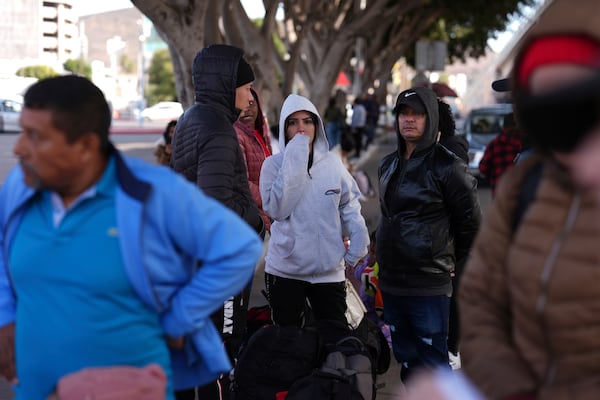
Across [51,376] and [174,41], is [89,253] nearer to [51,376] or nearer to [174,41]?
[51,376]

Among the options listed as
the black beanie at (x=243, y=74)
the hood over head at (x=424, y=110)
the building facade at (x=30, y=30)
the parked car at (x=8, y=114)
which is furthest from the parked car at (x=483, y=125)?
the building facade at (x=30, y=30)

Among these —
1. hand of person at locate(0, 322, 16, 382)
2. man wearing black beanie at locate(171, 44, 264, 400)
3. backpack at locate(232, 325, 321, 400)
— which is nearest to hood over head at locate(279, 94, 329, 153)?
man wearing black beanie at locate(171, 44, 264, 400)

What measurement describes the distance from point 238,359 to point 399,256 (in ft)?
3.16

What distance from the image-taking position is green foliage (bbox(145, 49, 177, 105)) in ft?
363

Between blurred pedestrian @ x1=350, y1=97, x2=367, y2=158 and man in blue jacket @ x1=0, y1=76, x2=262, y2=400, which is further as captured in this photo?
blurred pedestrian @ x1=350, y1=97, x2=367, y2=158

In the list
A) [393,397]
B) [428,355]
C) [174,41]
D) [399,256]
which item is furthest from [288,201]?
[174,41]

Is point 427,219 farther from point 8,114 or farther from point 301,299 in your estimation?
point 8,114

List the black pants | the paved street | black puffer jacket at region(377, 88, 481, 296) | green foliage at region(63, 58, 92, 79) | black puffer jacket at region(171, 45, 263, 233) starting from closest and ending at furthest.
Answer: black puffer jacket at region(171, 45, 263, 233)
black puffer jacket at region(377, 88, 481, 296)
the black pants
the paved street
green foliage at region(63, 58, 92, 79)

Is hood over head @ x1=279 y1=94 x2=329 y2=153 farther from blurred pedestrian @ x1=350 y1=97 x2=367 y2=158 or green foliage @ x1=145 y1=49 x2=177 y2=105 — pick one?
green foliage @ x1=145 y1=49 x2=177 y2=105

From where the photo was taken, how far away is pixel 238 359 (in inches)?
197

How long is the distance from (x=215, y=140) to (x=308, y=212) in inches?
48.1

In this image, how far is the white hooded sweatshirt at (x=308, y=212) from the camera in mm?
5320

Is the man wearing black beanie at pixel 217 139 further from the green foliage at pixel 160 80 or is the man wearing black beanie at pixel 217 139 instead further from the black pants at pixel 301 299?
the green foliage at pixel 160 80

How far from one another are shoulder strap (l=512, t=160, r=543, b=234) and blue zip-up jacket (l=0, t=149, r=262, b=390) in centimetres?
86
